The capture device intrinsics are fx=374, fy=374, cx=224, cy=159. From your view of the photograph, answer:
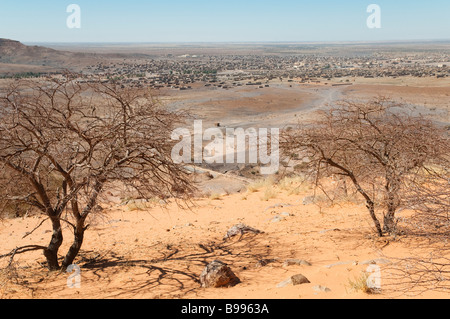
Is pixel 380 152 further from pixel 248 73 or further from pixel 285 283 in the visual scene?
pixel 248 73

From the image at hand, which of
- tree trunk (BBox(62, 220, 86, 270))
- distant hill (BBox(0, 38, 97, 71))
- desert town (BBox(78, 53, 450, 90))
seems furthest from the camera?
distant hill (BBox(0, 38, 97, 71))

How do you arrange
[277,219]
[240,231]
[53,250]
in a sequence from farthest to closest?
[277,219], [240,231], [53,250]

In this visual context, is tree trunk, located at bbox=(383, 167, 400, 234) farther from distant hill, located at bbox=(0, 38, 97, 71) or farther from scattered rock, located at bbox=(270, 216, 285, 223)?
distant hill, located at bbox=(0, 38, 97, 71)

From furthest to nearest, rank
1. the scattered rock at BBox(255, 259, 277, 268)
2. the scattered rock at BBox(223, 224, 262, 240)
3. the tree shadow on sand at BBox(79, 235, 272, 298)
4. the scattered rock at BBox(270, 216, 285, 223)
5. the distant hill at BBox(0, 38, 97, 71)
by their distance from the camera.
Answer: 1. the distant hill at BBox(0, 38, 97, 71)
2. the scattered rock at BBox(270, 216, 285, 223)
3. the scattered rock at BBox(223, 224, 262, 240)
4. the scattered rock at BBox(255, 259, 277, 268)
5. the tree shadow on sand at BBox(79, 235, 272, 298)

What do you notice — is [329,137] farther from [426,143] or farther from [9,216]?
[9,216]

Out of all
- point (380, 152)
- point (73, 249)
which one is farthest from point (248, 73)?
point (73, 249)

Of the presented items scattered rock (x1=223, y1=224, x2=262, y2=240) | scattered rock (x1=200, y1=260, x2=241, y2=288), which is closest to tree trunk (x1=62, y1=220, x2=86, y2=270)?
scattered rock (x1=200, y1=260, x2=241, y2=288)

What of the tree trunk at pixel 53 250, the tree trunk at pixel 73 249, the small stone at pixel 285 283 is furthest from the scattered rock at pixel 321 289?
the tree trunk at pixel 53 250

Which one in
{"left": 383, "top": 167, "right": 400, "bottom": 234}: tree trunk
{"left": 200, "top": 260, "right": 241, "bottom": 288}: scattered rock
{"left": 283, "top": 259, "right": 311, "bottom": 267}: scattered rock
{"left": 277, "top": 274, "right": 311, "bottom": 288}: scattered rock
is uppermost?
{"left": 383, "top": 167, "right": 400, "bottom": 234}: tree trunk
